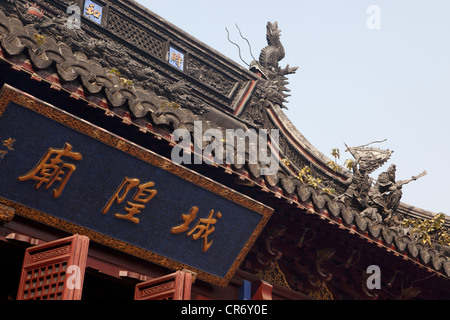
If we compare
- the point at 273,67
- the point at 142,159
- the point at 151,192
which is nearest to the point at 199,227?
the point at 151,192

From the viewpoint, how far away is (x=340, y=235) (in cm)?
923

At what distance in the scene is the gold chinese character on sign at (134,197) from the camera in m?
7.39

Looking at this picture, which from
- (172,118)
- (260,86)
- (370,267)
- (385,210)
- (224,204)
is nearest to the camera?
(172,118)

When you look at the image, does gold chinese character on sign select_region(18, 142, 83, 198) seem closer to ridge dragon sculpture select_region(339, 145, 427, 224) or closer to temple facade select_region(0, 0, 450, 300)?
temple facade select_region(0, 0, 450, 300)

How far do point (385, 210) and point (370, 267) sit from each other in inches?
64.4

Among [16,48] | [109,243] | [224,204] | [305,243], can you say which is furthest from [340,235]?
[16,48]

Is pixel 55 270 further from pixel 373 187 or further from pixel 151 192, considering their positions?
pixel 373 187

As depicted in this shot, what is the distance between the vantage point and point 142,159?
24.2 feet

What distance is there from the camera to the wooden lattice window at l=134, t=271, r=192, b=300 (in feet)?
23.6

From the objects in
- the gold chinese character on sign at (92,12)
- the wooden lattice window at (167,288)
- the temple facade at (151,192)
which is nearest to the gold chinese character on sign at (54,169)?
the temple facade at (151,192)

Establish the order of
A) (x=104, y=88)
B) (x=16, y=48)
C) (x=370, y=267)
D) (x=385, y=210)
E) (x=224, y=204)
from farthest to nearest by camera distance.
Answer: (x=385, y=210) < (x=370, y=267) < (x=224, y=204) < (x=104, y=88) < (x=16, y=48)

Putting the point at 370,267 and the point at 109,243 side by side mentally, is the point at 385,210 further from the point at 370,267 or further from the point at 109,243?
the point at 109,243

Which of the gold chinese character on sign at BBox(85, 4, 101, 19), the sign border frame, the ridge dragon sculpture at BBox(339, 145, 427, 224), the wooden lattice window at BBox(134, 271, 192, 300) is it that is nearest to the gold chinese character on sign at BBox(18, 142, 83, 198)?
Answer: the sign border frame

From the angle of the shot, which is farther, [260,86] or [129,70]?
[260,86]
